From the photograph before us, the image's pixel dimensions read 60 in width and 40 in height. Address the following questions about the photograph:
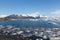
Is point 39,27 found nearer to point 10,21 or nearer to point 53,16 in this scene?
point 53,16

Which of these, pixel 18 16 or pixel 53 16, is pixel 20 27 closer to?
pixel 18 16

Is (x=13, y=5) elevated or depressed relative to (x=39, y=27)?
elevated

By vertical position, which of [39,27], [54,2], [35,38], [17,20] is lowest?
[35,38]

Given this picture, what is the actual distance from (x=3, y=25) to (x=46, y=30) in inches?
34.1

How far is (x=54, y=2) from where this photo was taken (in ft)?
9.05

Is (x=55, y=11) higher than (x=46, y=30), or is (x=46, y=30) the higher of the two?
(x=55, y=11)

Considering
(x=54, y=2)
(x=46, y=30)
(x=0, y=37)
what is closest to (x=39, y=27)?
(x=46, y=30)

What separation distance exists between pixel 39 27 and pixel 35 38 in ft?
0.74

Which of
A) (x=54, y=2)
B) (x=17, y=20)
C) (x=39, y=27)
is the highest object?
(x=54, y=2)

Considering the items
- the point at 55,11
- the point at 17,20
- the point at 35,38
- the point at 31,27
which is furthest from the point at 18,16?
the point at 55,11

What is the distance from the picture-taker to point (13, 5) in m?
2.88

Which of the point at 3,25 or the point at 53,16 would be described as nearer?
the point at 53,16

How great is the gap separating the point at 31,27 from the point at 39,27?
0.51ft

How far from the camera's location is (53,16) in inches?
108
